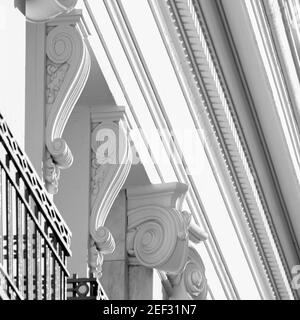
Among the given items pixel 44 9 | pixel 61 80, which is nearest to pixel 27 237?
pixel 44 9

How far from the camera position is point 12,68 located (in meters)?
9.24

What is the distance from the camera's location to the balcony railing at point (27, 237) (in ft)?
24.7

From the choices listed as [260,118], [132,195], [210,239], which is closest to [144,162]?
[132,195]

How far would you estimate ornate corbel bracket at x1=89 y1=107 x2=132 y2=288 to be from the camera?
35.7 ft

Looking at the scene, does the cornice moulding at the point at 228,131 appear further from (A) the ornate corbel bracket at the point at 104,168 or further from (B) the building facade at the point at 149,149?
(A) the ornate corbel bracket at the point at 104,168

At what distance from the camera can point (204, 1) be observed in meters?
13.6

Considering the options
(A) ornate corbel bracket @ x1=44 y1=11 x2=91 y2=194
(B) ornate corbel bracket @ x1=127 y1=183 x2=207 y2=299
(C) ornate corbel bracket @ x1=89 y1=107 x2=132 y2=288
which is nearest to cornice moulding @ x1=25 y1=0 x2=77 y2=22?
(A) ornate corbel bracket @ x1=44 y1=11 x2=91 y2=194

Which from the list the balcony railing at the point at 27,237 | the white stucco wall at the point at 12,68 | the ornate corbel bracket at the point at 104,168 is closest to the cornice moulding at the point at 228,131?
the ornate corbel bracket at the point at 104,168

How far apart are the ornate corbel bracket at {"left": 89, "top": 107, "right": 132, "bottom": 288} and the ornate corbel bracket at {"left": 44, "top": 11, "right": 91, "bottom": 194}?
3.48ft

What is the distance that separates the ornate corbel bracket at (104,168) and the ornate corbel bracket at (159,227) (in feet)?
3.73

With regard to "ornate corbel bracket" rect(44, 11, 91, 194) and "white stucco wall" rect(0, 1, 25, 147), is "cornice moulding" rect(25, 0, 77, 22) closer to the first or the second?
"white stucco wall" rect(0, 1, 25, 147)

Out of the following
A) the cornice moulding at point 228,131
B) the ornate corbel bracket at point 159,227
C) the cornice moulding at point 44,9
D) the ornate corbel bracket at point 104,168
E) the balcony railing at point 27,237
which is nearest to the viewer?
the balcony railing at point 27,237

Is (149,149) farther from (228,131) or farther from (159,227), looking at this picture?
(228,131)

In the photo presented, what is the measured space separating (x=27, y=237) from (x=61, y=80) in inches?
90.6
